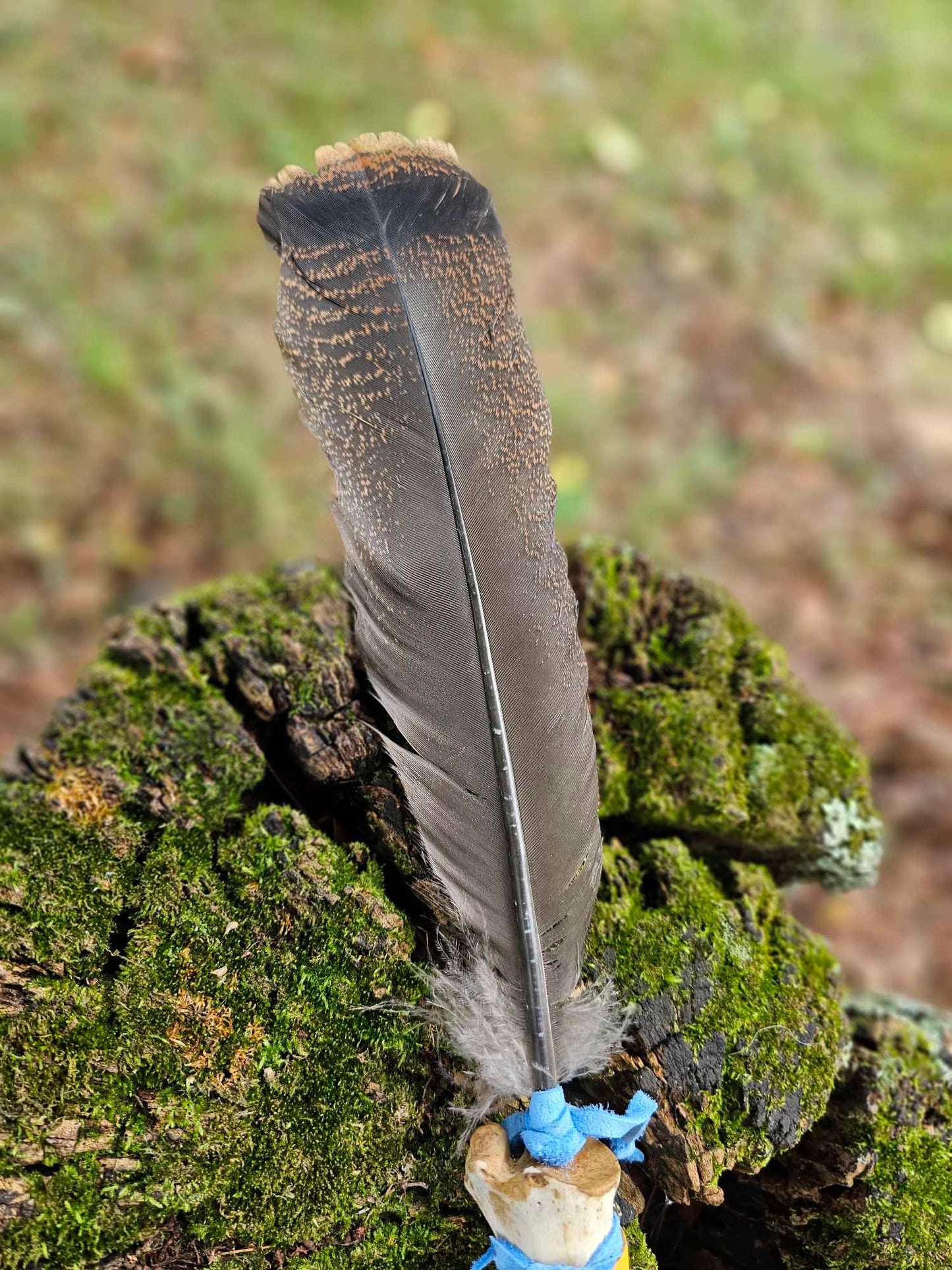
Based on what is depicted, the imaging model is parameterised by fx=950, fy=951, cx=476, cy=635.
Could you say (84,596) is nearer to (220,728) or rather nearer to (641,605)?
(220,728)

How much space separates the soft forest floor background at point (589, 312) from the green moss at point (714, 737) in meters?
1.65

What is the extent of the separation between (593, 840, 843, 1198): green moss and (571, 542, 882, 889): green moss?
0.34 ft

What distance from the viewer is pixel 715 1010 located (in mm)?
1375

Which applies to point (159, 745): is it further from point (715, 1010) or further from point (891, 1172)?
point (891, 1172)

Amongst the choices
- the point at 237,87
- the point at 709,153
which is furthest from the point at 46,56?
the point at 709,153

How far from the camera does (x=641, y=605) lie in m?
1.78

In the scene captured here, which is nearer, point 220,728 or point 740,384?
point 220,728

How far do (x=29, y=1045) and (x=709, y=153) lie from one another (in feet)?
15.4

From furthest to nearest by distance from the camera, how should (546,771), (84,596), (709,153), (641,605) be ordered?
1. (709,153)
2. (84,596)
3. (641,605)
4. (546,771)

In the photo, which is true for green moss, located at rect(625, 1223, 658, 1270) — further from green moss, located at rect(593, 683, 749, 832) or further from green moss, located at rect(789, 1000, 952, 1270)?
green moss, located at rect(593, 683, 749, 832)

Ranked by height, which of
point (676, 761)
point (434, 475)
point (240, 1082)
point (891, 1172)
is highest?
point (434, 475)

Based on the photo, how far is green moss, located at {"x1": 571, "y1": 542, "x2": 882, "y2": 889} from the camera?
62.7 inches

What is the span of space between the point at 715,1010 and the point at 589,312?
3.36m

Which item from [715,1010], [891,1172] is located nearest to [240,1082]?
[715,1010]
